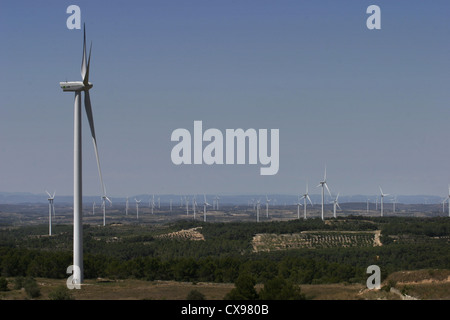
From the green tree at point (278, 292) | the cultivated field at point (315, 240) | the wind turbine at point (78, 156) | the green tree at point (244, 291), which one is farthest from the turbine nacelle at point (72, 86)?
the cultivated field at point (315, 240)

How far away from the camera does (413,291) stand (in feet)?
186

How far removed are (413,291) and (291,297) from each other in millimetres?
14828

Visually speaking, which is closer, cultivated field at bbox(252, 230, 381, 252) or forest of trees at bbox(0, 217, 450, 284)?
forest of trees at bbox(0, 217, 450, 284)

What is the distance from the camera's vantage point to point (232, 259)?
100062 mm

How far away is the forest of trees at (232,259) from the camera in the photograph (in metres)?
86.9

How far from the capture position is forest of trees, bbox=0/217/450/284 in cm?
8688

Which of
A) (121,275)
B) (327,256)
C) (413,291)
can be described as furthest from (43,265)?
(327,256)

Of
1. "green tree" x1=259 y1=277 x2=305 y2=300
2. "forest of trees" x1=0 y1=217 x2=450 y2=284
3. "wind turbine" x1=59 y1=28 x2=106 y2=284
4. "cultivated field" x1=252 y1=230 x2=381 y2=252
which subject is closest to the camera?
"green tree" x1=259 y1=277 x2=305 y2=300

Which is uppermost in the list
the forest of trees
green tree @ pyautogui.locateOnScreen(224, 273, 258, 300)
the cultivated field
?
green tree @ pyautogui.locateOnScreen(224, 273, 258, 300)

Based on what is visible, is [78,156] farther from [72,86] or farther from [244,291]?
[244,291]

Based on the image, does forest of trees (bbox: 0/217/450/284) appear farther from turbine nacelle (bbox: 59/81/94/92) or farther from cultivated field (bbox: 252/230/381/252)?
turbine nacelle (bbox: 59/81/94/92)

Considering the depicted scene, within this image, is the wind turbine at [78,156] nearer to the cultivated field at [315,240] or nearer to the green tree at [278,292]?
the green tree at [278,292]

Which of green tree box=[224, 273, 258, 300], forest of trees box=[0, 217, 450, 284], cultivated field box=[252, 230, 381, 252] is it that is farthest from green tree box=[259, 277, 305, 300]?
cultivated field box=[252, 230, 381, 252]
